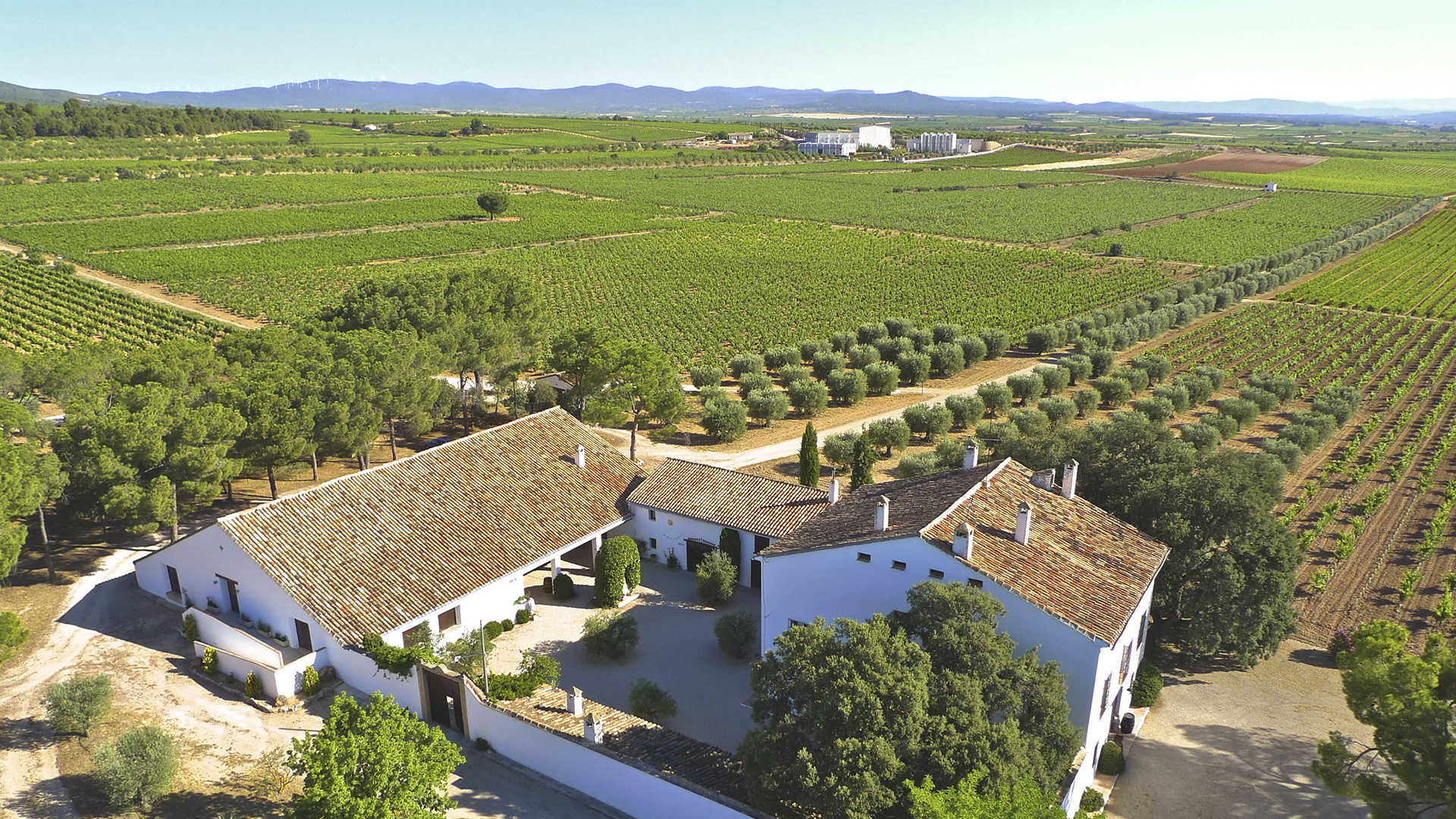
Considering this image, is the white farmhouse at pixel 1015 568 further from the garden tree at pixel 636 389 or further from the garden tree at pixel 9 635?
the garden tree at pixel 9 635

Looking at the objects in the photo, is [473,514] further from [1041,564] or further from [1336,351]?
[1336,351]

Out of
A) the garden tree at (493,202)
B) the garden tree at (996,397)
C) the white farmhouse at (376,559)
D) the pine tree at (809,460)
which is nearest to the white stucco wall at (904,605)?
the white farmhouse at (376,559)

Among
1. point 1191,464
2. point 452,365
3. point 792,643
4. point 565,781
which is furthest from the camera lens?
point 452,365

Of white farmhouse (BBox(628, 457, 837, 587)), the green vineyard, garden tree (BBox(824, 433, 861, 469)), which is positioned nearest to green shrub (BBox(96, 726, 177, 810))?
white farmhouse (BBox(628, 457, 837, 587))

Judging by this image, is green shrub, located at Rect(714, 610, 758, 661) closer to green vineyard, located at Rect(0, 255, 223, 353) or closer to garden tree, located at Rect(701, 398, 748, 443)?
garden tree, located at Rect(701, 398, 748, 443)

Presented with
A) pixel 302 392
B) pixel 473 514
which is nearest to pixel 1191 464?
pixel 473 514

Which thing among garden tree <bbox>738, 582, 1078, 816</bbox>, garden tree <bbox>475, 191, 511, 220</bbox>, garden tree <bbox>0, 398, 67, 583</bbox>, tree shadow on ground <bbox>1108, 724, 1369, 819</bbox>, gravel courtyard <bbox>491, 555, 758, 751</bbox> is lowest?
tree shadow on ground <bbox>1108, 724, 1369, 819</bbox>
